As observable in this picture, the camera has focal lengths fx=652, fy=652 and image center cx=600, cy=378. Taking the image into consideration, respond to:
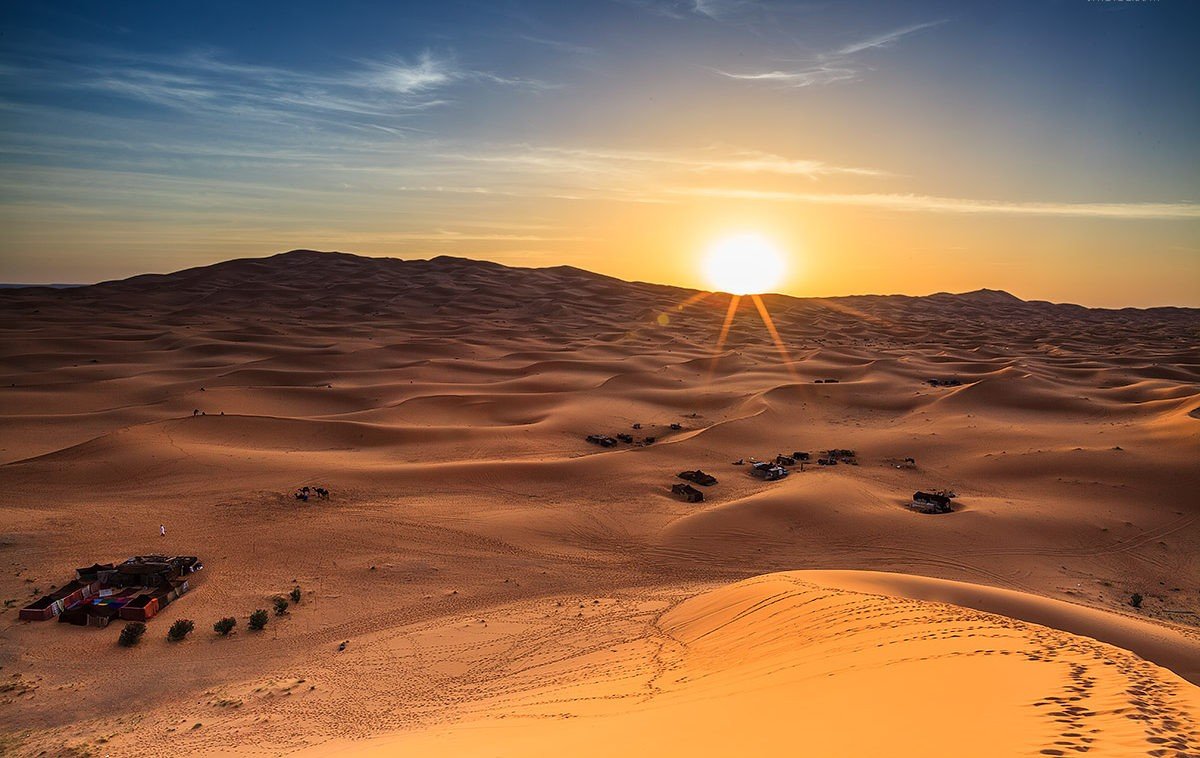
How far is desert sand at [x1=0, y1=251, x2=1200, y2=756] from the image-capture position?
7.39 metres

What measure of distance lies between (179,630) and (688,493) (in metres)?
13.3

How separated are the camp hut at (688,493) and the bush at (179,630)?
42.4 feet

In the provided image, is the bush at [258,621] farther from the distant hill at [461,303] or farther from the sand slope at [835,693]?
the distant hill at [461,303]

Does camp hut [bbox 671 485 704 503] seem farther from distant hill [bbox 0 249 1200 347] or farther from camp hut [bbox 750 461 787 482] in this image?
distant hill [bbox 0 249 1200 347]

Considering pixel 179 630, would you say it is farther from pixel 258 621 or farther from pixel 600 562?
pixel 600 562

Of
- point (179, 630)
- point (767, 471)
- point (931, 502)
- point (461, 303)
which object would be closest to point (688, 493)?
point (767, 471)

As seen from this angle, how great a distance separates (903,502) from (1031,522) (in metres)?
3.23

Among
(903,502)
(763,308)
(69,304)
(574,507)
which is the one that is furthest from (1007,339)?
(69,304)

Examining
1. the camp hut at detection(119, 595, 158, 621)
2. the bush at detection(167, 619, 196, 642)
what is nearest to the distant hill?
the camp hut at detection(119, 595, 158, 621)

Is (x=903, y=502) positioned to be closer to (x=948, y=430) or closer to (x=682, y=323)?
(x=948, y=430)

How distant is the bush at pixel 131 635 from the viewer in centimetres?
1141

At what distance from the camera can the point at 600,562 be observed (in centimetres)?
1562

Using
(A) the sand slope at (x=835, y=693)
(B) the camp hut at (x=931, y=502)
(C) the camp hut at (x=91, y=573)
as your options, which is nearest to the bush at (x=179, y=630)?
(C) the camp hut at (x=91, y=573)

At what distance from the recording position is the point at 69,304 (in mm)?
68812
